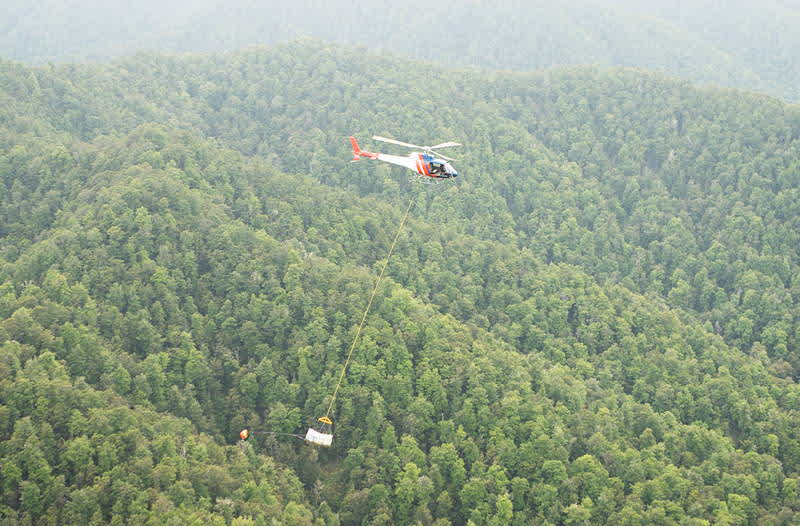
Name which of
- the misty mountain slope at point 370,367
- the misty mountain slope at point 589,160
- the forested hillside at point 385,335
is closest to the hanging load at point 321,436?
the misty mountain slope at point 370,367

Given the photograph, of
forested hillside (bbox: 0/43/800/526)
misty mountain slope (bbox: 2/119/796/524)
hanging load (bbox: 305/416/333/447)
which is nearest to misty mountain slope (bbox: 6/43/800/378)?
forested hillside (bbox: 0/43/800/526)

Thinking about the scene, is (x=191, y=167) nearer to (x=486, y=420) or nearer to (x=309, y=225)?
(x=309, y=225)

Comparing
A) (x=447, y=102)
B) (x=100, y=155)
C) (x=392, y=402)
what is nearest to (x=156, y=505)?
(x=392, y=402)

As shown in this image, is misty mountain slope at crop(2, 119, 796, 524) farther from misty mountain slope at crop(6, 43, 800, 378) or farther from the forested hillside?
misty mountain slope at crop(6, 43, 800, 378)

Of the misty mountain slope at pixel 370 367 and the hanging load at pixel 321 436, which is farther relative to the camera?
the hanging load at pixel 321 436

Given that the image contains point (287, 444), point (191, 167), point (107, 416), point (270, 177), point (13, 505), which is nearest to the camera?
point (13, 505)

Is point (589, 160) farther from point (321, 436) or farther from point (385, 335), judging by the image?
point (321, 436)

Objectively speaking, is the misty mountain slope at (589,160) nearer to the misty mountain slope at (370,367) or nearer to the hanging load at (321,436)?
the misty mountain slope at (370,367)

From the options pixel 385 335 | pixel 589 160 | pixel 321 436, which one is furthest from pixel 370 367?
pixel 589 160
